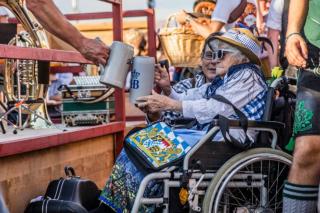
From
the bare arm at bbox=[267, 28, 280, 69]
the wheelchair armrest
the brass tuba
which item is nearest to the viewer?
the wheelchair armrest

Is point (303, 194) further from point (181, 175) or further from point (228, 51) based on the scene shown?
point (228, 51)

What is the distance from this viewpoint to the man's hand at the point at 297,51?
3.53 metres

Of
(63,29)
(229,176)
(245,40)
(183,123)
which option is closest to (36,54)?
(63,29)

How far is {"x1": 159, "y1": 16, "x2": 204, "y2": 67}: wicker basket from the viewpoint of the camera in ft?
23.1

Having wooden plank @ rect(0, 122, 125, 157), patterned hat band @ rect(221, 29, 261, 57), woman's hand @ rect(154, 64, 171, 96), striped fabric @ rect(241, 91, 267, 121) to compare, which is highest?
patterned hat band @ rect(221, 29, 261, 57)

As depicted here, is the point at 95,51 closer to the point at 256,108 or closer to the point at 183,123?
the point at 183,123

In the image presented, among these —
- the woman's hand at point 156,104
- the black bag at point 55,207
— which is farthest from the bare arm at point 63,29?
the black bag at point 55,207

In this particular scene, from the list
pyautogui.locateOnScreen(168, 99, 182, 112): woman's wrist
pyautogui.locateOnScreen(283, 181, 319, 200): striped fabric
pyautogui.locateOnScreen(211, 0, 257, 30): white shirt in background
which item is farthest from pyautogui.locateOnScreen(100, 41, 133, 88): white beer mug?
pyautogui.locateOnScreen(211, 0, 257, 30): white shirt in background

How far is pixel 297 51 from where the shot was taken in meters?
3.54

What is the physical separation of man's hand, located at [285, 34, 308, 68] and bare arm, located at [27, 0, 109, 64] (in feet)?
4.04

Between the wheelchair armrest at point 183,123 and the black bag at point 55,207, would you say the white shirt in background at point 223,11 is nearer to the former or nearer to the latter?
the wheelchair armrest at point 183,123

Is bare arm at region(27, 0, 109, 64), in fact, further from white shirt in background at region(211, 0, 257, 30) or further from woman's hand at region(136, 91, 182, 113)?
white shirt in background at region(211, 0, 257, 30)

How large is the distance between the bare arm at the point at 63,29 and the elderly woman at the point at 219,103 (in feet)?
1.25

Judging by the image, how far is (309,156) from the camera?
350 cm
